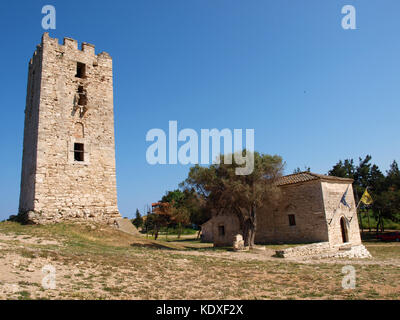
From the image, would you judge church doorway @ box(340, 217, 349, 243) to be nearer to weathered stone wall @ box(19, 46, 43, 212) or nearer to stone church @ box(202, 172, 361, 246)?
stone church @ box(202, 172, 361, 246)

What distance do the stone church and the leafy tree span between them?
2.34 m

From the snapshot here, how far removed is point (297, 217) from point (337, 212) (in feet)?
9.74

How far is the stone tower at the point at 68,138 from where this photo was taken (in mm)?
14414

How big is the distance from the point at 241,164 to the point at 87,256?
12383mm

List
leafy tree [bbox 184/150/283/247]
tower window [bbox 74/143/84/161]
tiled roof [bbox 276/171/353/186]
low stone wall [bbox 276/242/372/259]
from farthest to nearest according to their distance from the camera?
tiled roof [bbox 276/171/353/186], leafy tree [bbox 184/150/283/247], tower window [bbox 74/143/84/161], low stone wall [bbox 276/242/372/259]

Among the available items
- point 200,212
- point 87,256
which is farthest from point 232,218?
point 87,256

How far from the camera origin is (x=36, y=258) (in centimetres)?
792

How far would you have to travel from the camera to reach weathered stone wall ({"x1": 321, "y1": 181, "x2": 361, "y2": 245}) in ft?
66.6

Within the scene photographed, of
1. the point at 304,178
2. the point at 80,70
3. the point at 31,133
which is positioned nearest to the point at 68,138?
the point at 31,133

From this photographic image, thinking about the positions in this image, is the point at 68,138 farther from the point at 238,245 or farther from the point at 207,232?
the point at 207,232

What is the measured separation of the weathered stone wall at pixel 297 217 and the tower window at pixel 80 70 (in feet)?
54.0

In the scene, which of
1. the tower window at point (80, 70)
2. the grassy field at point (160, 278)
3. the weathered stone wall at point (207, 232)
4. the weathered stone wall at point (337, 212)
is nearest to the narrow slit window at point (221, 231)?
the weathered stone wall at point (207, 232)

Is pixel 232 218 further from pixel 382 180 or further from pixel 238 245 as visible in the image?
pixel 382 180

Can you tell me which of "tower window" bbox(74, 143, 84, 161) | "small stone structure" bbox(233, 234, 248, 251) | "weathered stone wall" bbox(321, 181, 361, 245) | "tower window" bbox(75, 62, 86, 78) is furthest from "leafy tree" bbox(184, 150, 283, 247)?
"tower window" bbox(75, 62, 86, 78)
